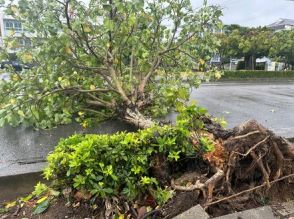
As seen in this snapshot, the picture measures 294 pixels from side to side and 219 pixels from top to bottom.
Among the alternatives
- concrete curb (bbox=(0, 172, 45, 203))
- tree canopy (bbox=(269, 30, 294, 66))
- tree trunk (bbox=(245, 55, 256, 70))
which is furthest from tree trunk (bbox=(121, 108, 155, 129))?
tree trunk (bbox=(245, 55, 256, 70))

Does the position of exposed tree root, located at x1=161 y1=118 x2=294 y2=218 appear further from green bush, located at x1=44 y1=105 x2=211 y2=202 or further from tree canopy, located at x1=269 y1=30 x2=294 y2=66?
tree canopy, located at x1=269 y1=30 x2=294 y2=66

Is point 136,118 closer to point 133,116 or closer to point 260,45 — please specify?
point 133,116

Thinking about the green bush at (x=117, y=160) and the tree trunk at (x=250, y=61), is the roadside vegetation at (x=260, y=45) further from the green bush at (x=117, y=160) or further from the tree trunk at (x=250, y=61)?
the green bush at (x=117, y=160)

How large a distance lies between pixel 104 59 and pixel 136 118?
0.98 metres

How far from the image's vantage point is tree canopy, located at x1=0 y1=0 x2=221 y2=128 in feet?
10.6

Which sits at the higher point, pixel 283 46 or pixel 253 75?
pixel 283 46

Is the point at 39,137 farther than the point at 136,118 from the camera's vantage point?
Yes

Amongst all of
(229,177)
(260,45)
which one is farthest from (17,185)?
(260,45)

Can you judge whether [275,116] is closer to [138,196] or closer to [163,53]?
[163,53]

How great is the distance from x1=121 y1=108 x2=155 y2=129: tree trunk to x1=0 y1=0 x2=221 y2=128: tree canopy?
0.5 inches

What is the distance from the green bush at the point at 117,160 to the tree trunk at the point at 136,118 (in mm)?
1019

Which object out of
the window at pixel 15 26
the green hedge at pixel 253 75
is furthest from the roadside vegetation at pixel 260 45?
the window at pixel 15 26

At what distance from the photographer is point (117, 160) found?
1.90 m

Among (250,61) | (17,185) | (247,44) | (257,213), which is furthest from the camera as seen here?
(250,61)
